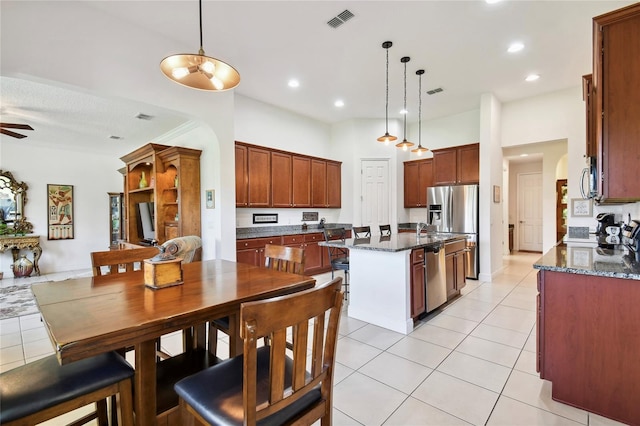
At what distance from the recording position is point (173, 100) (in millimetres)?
3525

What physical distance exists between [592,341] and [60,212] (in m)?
9.07

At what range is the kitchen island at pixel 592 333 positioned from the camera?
164 cm

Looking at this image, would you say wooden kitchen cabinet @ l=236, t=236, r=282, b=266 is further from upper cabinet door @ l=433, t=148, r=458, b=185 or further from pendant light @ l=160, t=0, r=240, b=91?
upper cabinet door @ l=433, t=148, r=458, b=185

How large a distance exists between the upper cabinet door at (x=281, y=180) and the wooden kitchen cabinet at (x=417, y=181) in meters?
2.74

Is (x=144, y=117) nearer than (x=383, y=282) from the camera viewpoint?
No

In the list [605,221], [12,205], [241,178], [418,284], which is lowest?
[418,284]

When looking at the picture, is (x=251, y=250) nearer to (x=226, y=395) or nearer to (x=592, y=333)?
(x=226, y=395)

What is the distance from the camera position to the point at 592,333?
68.6 inches

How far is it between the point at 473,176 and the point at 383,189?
5.85 feet

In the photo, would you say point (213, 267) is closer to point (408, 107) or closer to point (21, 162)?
point (408, 107)

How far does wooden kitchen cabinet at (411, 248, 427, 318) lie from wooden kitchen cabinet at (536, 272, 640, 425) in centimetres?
124

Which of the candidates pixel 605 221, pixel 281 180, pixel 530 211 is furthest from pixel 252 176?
pixel 530 211

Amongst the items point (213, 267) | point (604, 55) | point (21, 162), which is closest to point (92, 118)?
point (21, 162)

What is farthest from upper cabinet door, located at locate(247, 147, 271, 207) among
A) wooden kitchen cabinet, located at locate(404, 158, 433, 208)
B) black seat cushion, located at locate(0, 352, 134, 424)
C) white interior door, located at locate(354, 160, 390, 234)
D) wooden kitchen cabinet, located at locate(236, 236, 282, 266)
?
black seat cushion, located at locate(0, 352, 134, 424)
